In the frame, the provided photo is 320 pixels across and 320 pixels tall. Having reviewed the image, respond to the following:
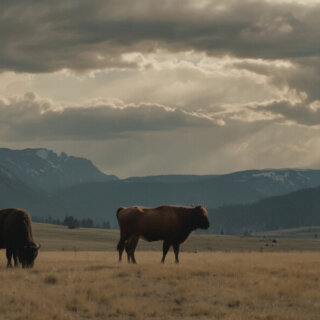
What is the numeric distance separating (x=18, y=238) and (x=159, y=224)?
22.1 feet

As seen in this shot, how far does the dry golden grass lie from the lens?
693 inches

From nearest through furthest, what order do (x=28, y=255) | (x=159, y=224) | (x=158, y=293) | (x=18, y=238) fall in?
(x=158, y=293), (x=28, y=255), (x=18, y=238), (x=159, y=224)

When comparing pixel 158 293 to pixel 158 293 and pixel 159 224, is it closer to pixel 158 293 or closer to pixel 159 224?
pixel 158 293

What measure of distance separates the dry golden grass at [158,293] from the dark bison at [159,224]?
5.02 metres

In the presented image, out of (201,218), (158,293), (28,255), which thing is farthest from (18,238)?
(158,293)

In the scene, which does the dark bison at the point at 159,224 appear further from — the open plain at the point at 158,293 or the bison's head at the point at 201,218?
the open plain at the point at 158,293

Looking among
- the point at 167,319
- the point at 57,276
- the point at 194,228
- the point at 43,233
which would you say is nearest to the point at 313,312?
the point at 167,319

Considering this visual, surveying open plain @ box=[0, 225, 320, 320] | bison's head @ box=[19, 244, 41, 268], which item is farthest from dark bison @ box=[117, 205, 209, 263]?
bison's head @ box=[19, 244, 41, 268]

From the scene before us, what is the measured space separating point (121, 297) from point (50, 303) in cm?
226

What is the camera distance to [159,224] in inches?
1178

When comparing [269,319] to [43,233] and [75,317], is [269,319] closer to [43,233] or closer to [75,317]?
[75,317]

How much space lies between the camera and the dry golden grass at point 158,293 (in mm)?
17594

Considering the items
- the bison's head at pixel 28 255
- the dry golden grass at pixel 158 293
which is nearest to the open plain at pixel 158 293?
the dry golden grass at pixel 158 293

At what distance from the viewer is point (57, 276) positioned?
874 inches
